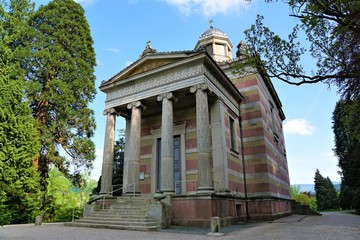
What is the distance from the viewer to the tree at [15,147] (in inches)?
609

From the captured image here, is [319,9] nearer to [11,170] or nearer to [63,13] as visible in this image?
[11,170]

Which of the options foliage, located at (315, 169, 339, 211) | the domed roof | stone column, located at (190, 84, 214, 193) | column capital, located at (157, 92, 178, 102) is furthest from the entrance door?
foliage, located at (315, 169, 339, 211)

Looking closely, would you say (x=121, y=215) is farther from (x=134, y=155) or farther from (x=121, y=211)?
(x=134, y=155)

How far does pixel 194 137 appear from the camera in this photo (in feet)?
52.6

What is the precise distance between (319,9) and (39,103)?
19.5 metres

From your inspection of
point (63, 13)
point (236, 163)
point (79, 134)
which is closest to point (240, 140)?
point (236, 163)

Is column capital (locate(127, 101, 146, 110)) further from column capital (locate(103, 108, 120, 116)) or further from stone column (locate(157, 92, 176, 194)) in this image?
stone column (locate(157, 92, 176, 194))

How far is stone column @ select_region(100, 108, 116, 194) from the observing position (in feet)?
48.6

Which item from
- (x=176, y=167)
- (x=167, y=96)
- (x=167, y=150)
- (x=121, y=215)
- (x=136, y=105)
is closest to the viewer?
(x=121, y=215)

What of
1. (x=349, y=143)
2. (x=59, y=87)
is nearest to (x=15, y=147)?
(x=59, y=87)

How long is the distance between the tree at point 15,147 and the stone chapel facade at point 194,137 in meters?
5.47

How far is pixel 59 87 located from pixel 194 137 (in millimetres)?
11525

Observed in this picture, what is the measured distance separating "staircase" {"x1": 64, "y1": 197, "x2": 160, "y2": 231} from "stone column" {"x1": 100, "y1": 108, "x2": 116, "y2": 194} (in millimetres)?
872

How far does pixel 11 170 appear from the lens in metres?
15.6
